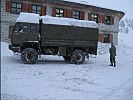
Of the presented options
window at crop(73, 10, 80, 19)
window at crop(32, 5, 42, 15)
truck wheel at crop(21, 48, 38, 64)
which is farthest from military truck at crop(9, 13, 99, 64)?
window at crop(73, 10, 80, 19)

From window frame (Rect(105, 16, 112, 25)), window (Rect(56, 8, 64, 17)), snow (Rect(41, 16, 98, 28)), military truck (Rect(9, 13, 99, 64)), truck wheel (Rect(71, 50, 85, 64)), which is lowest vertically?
truck wheel (Rect(71, 50, 85, 64))

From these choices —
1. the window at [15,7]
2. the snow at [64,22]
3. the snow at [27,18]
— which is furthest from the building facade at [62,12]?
the snow at [64,22]

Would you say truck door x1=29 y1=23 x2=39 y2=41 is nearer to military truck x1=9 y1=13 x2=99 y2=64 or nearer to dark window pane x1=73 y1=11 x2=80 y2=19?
military truck x1=9 y1=13 x2=99 y2=64

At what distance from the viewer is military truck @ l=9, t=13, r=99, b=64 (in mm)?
15953

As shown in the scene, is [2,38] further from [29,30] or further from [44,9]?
[29,30]

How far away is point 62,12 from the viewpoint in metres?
30.9

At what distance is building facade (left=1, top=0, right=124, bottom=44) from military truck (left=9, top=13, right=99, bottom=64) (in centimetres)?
1152

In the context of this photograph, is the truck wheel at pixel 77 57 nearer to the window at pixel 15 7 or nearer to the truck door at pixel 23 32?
the truck door at pixel 23 32

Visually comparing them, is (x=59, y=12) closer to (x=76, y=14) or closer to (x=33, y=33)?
(x=76, y=14)

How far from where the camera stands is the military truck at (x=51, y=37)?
15953 millimetres

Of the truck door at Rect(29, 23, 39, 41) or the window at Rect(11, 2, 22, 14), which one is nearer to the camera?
the truck door at Rect(29, 23, 39, 41)

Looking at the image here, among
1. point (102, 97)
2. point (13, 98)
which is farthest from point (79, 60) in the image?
point (13, 98)

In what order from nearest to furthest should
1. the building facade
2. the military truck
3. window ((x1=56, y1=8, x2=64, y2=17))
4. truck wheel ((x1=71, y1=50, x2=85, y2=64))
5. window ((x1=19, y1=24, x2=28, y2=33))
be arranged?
the military truck < window ((x1=19, y1=24, x2=28, y2=33)) < truck wheel ((x1=71, y1=50, x2=85, y2=64)) < the building facade < window ((x1=56, y1=8, x2=64, y2=17))

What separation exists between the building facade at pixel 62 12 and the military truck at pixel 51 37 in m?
11.5
